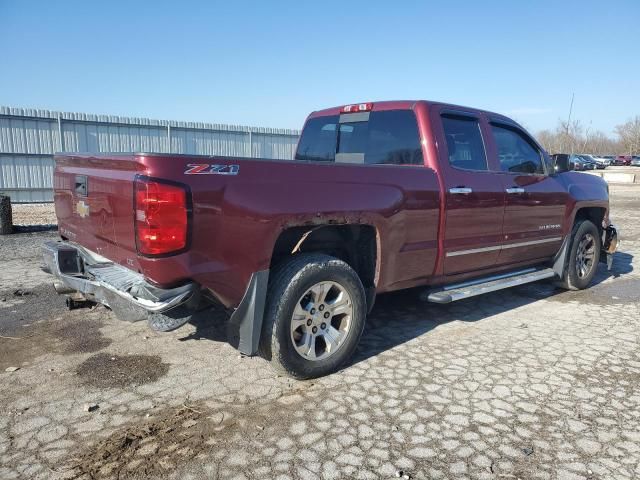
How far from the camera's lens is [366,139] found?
4.83m

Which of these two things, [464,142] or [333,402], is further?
[464,142]

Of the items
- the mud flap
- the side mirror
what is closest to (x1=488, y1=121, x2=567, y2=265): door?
the side mirror

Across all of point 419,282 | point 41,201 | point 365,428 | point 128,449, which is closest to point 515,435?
point 365,428

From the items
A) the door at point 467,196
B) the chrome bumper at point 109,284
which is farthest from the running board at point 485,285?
the chrome bumper at point 109,284

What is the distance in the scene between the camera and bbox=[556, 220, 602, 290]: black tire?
19.9 ft

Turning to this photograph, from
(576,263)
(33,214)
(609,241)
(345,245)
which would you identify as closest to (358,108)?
(345,245)

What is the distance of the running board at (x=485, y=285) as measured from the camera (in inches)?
170

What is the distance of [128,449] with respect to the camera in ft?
8.82

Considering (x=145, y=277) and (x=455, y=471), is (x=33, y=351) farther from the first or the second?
(x=455, y=471)

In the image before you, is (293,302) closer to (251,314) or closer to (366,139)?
(251,314)

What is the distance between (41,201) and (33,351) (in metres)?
12.5

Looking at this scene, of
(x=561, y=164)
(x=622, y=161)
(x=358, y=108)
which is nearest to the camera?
(x=358, y=108)

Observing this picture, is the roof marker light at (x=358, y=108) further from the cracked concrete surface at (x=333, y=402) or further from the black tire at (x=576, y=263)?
the black tire at (x=576, y=263)

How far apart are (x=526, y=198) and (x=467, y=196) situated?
3.56 feet
